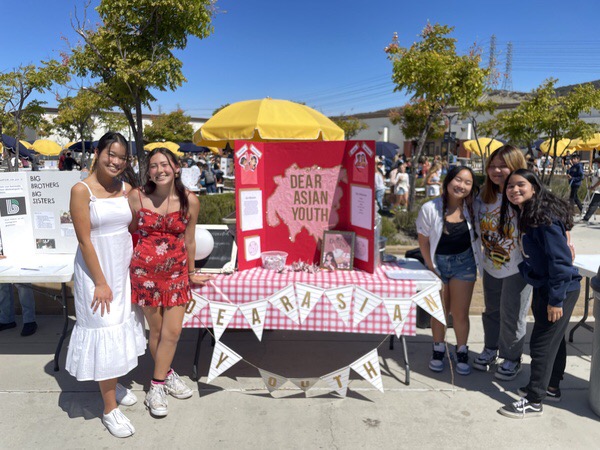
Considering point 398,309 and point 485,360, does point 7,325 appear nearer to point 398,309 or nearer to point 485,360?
point 398,309

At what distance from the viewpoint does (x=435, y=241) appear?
354 centimetres

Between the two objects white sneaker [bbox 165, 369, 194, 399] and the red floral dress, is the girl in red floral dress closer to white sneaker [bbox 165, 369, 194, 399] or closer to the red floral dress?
the red floral dress

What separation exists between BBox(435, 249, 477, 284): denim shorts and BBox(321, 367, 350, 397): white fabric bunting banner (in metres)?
1.13

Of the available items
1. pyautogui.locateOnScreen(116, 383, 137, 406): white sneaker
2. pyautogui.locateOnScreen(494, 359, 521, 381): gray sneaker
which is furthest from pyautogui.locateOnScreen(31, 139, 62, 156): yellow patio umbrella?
pyautogui.locateOnScreen(494, 359, 521, 381): gray sneaker

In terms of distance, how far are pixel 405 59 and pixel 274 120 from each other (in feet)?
19.7

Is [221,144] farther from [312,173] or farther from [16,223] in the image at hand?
[312,173]

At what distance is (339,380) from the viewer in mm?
3266

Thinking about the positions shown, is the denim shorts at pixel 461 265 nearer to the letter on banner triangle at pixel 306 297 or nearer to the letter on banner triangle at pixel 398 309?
the letter on banner triangle at pixel 398 309

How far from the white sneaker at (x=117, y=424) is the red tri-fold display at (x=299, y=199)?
1323 millimetres

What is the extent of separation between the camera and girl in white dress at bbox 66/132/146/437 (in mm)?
2760

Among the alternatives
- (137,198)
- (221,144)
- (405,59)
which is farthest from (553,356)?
(405,59)

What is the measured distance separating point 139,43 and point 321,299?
27.8 feet

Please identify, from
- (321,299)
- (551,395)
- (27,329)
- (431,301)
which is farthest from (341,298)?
(27,329)

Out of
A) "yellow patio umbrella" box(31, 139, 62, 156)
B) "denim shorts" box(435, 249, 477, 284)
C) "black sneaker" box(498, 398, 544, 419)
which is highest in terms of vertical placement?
"yellow patio umbrella" box(31, 139, 62, 156)
